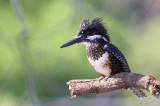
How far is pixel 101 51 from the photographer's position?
3117mm

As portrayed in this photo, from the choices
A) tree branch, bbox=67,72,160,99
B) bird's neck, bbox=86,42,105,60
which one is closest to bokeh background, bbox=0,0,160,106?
bird's neck, bbox=86,42,105,60

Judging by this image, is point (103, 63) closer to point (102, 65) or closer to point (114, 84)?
point (102, 65)

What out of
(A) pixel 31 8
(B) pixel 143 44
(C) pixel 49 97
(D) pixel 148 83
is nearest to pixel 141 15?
(B) pixel 143 44

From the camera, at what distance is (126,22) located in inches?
264

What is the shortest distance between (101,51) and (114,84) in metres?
0.40

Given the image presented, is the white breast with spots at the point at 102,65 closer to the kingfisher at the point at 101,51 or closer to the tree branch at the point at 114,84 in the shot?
the kingfisher at the point at 101,51

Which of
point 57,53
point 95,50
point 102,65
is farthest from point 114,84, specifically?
point 57,53

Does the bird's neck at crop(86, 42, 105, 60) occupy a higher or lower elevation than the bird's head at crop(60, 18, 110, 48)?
lower

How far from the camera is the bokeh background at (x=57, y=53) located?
5.09 metres

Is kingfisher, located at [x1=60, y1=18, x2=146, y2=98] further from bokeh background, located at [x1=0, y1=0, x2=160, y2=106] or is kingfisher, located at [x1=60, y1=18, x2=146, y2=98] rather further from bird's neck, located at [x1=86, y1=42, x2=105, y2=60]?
bokeh background, located at [x1=0, y1=0, x2=160, y2=106]

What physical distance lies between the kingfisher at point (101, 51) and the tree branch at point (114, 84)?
172 mm

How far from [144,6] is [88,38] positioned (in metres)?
4.22

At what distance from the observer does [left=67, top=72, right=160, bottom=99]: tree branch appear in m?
2.58

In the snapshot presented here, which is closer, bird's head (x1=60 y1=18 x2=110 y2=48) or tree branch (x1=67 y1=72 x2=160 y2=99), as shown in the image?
tree branch (x1=67 y1=72 x2=160 y2=99)
